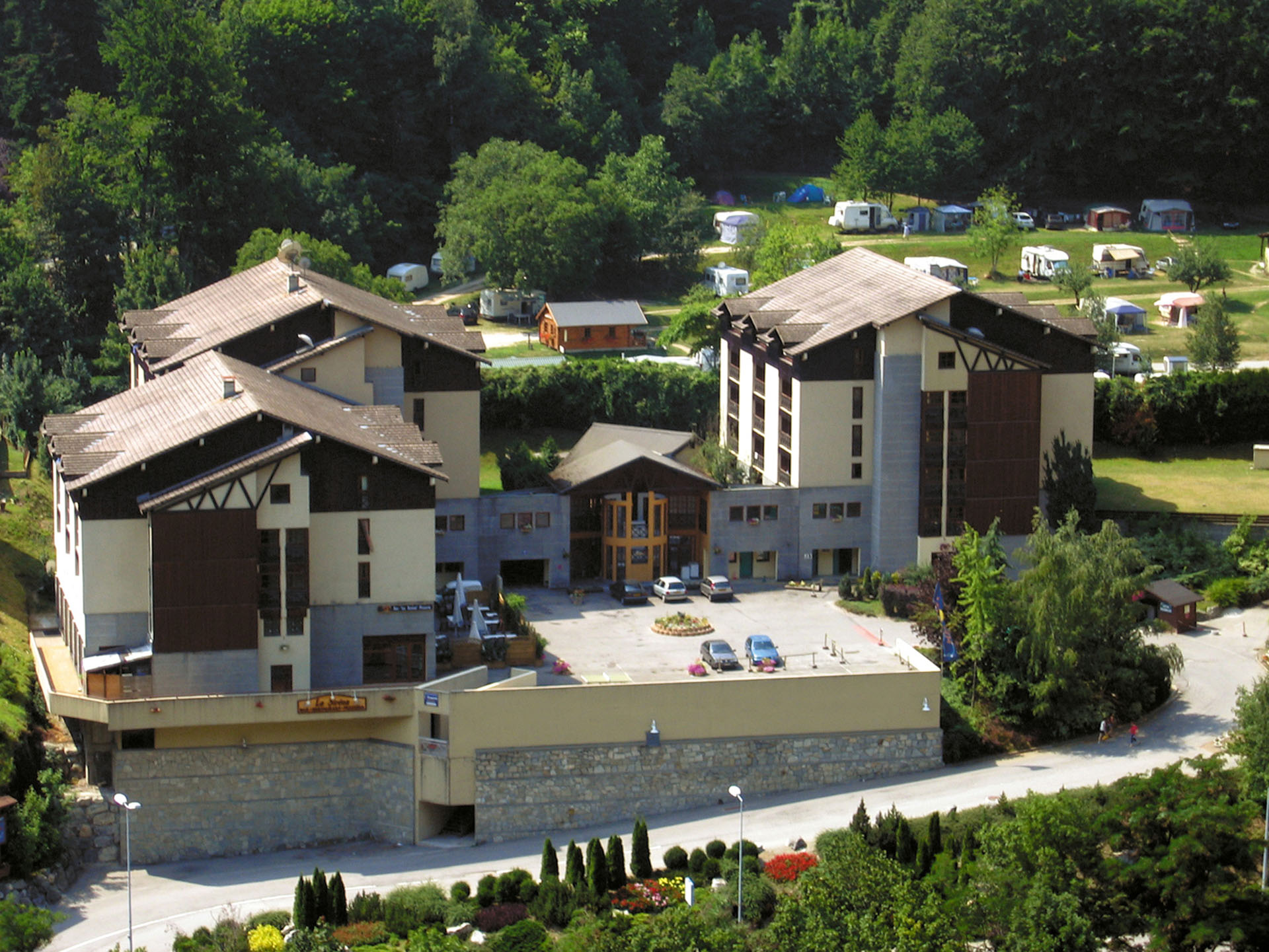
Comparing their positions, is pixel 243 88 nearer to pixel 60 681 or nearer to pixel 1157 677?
pixel 60 681

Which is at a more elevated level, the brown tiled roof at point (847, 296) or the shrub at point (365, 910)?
the brown tiled roof at point (847, 296)

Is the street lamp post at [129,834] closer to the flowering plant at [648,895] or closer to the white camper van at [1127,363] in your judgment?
the flowering plant at [648,895]

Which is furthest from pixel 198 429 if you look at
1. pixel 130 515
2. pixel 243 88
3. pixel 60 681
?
pixel 243 88

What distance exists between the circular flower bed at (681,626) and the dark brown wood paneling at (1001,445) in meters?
12.1

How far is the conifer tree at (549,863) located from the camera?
5859 cm

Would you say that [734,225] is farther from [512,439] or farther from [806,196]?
[512,439]

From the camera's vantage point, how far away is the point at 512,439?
92062 mm

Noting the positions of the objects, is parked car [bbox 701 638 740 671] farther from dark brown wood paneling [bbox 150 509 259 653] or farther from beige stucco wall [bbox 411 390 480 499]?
dark brown wood paneling [bbox 150 509 259 653]

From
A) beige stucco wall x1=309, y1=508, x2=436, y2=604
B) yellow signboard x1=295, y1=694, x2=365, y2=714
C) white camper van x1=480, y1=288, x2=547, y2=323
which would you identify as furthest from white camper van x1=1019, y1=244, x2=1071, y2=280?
yellow signboard x1=295, y1=694, x2=365, y2=714

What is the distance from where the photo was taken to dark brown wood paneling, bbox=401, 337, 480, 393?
76.6 meters

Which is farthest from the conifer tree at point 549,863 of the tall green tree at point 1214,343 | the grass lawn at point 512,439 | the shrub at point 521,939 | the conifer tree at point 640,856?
the tall green tree at point 1214,343

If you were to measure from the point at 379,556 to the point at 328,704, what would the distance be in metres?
5.04

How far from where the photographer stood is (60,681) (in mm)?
62719

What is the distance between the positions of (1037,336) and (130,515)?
36.0 meters
